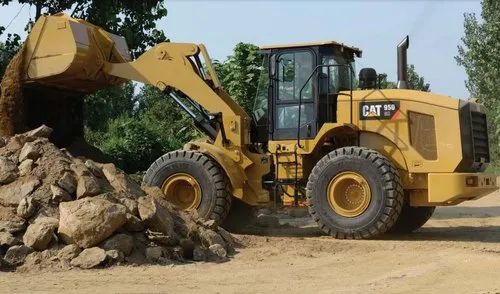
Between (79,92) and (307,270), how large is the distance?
6.17 meters

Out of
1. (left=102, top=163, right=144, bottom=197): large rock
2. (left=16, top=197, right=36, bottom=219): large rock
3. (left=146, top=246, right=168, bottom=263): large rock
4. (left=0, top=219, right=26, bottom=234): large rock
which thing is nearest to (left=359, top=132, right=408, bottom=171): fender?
(left=102, top=163, right=144, bottom=197): large rock

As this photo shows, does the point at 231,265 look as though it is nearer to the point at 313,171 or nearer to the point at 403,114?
the point at 313,171

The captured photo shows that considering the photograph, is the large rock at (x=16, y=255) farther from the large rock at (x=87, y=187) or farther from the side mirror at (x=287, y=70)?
the side mirror at (x=287, y=70)

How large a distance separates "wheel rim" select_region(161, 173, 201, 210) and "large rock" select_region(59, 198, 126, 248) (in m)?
3.01

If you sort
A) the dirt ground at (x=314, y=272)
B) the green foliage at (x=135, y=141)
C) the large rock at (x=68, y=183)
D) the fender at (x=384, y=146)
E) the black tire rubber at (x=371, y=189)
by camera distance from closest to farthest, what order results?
the dirt ground at (x=314, y=272) → the large rock at (x=68, y=183) → the black tire rubber at (x=371, y=189) → the fender at (x=384, y=146) → the green foliage at (x=135, y=141)

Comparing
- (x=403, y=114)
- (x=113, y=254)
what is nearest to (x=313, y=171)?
(x=403, y=114)

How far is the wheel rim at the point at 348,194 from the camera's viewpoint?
427 inches

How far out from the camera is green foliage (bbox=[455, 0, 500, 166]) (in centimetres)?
3353

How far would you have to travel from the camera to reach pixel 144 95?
143ft

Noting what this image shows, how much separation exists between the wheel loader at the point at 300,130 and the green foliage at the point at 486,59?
23125 mm

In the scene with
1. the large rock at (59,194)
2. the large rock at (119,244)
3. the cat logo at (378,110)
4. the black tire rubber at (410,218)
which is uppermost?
the cat logo at (378,110)

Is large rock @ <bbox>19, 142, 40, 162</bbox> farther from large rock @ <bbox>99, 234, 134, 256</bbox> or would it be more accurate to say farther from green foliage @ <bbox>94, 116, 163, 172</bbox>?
green foliage @ <bbox>94, 116, 163, 172</bbox>

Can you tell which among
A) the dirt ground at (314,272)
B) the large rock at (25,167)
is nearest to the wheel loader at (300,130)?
the dirt ground at (314,272)

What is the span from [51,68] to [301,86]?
3974 millimetres
